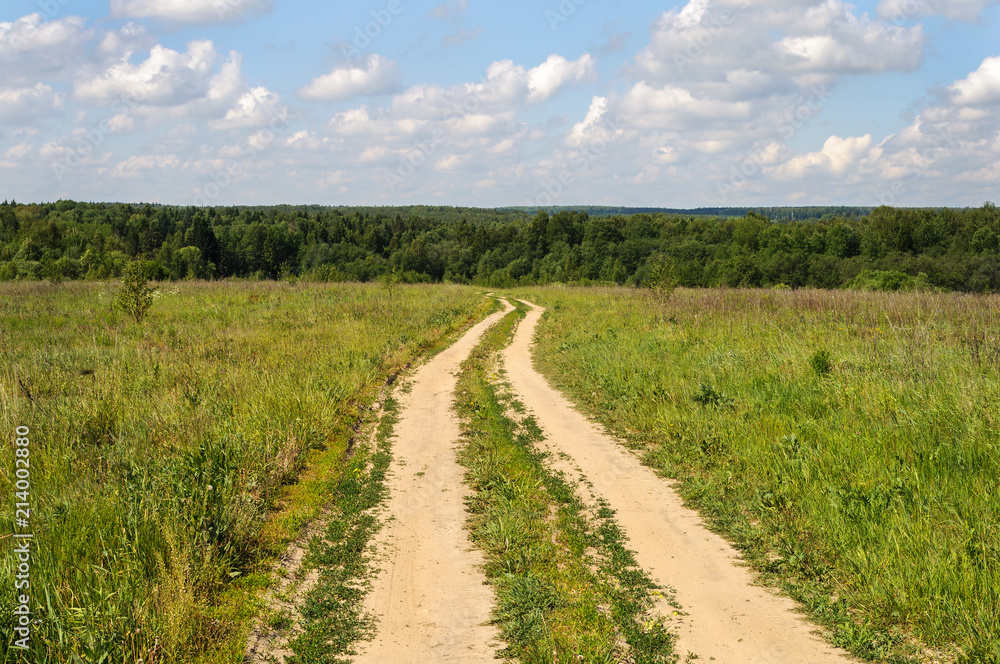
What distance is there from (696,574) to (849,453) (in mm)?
2899

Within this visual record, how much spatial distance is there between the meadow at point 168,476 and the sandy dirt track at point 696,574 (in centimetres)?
335

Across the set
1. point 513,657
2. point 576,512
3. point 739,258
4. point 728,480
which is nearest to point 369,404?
point 576,512

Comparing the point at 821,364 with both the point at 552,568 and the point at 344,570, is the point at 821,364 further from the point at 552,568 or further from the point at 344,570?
the point at 344,570

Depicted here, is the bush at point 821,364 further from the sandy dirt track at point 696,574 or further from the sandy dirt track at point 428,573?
the sandy dirt track at point 428,573

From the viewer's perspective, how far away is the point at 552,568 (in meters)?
5.40

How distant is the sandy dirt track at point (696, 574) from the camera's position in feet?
13.9

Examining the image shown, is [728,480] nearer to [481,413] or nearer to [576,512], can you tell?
[576,512]

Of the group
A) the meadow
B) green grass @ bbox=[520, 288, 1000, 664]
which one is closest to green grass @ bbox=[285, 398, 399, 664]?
the meadow

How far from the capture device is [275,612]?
467cm

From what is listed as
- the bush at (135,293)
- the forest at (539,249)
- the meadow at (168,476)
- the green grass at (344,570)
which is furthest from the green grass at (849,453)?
A: the bush at (135,293)

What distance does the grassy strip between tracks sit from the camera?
4258 mm

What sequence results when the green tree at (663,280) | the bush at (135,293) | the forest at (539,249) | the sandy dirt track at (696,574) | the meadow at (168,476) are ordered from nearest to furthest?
the meadow at (168,476), the sandy dirt track at (696,574), the bush at (135,293), the green tree at (663,280), the forest at (539,249)

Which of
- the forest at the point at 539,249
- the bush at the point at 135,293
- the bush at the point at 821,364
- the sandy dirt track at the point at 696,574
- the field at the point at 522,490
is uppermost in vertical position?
the forest at the point at 539,249

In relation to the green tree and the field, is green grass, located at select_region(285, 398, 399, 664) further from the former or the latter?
the green tree
